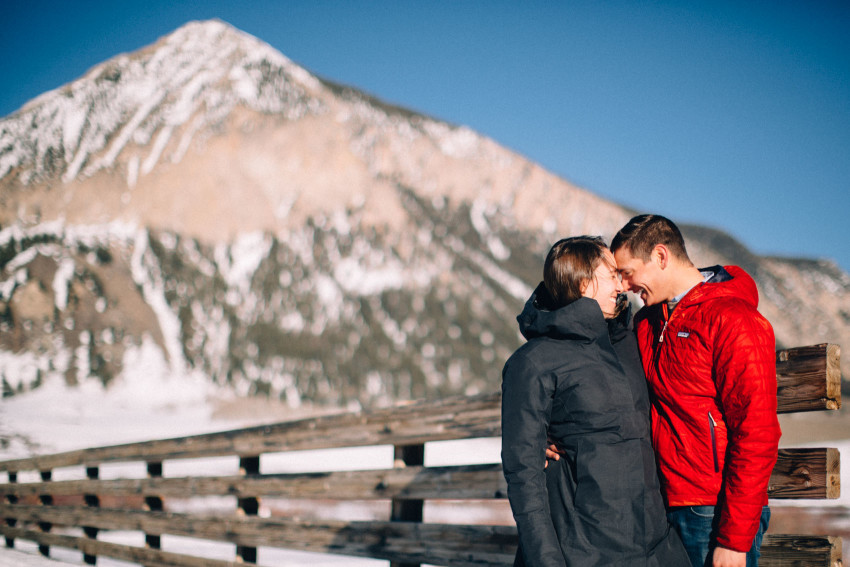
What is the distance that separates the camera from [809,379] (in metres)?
2.39

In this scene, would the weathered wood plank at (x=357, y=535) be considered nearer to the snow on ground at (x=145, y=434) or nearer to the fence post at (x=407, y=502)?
the fence post at (x=407, y=502)

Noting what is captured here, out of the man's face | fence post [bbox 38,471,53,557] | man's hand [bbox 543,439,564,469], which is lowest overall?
fence post [bbox 38,471,53,557]

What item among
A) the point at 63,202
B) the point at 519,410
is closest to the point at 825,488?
the point at 519,410

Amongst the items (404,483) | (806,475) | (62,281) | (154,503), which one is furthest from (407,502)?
(62,281)

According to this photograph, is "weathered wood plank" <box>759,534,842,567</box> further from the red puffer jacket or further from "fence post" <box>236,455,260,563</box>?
"fence post" <box>236,455,260,563</box>

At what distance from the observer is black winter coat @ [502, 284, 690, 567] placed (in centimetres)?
210

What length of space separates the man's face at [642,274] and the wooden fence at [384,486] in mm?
487

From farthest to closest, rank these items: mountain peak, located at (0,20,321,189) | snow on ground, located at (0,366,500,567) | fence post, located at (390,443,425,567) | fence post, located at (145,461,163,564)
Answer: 1. mountain peak, located at (0,20,321,189)
2. snow on ground, located at (0,366,500,567)
3. fence post, located at (145,461,163,564)
4. fence post, located at (390,443,425,567)

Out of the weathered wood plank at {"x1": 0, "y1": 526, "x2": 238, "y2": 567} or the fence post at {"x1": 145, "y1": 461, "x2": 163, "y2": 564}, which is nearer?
the weathered wood plank at {"x1": 0, "y1": 526, "x2": 238, "y2": 567}

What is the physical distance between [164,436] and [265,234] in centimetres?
2158

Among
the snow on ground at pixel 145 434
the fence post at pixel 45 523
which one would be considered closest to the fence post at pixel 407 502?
the snow on ground at pixel 145 434

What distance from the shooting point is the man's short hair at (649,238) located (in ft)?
8.11

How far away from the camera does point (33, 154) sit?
44.7 metres

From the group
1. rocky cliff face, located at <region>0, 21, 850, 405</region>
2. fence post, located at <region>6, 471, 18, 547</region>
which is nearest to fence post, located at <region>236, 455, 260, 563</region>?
fence post, located at <region>6, 471, 18, 547</region>
